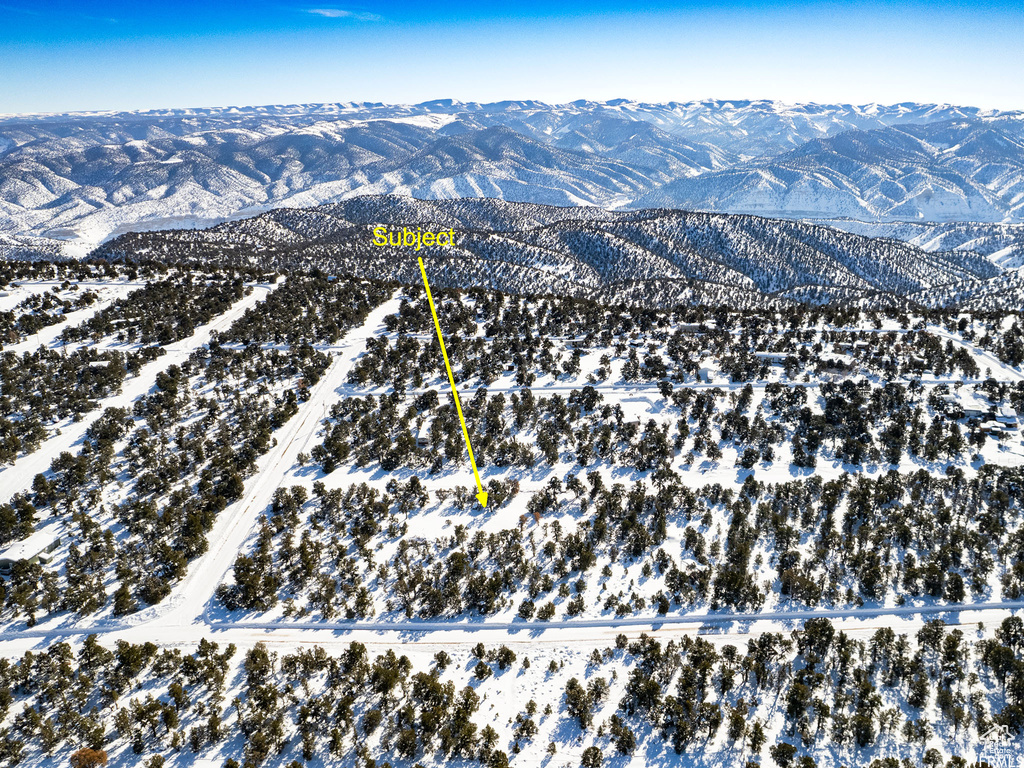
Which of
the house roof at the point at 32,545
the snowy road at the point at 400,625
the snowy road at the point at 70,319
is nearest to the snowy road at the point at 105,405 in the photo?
the house roof at the point at 32,545

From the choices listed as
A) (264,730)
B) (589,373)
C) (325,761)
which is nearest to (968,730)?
(325,761)

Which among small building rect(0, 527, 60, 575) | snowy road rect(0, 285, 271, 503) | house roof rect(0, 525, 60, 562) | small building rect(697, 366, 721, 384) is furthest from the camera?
small building rect(697, 366, 721, 384)

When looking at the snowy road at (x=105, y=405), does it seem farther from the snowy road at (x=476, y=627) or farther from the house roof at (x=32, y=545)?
the snowy road at (x=476, y=627)

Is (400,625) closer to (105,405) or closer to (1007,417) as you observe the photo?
(105,405)

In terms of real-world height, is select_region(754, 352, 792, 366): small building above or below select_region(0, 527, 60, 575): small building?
above

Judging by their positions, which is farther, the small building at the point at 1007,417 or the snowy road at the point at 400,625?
the small building at the point at 1007,417

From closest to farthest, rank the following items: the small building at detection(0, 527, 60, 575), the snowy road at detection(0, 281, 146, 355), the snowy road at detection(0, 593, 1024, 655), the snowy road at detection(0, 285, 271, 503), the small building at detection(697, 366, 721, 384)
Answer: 1. the snowy road at detection(0, 593, 1024, 655)
2. the small building at detection(0, 527, 60, 575)
3. the snowy road at detection(0, 285, 271, 503)
4. the snowy road at detection(0, 281, 146, 355)
5. the small building at detection(697, 366, 721, 384)

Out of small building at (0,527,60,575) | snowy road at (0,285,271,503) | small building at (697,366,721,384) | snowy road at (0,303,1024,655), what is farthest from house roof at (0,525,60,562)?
small building at (697,366,721,384)

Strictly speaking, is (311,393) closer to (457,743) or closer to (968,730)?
(457,743)

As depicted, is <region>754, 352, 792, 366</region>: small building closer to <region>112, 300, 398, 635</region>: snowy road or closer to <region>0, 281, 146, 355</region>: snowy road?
<region>112, 300, 398, 635</region>: snowy road
